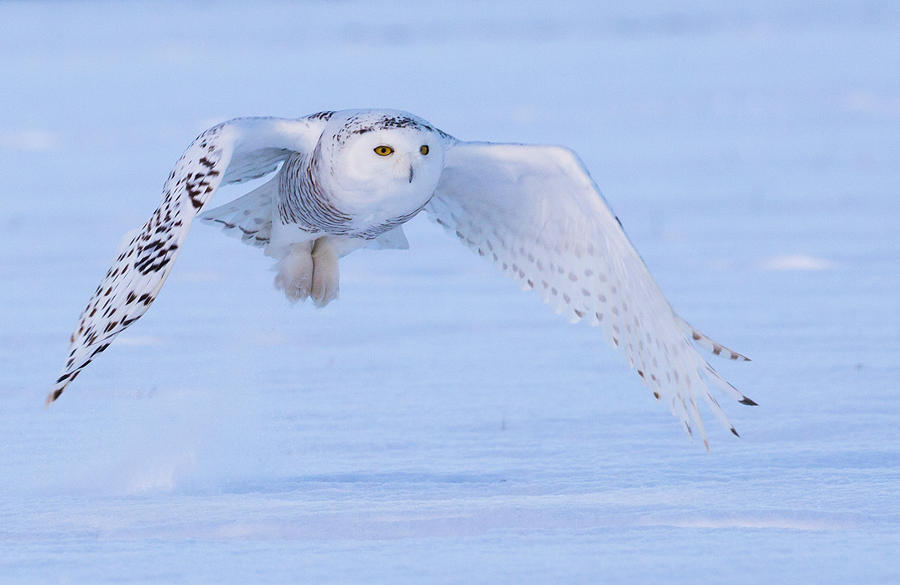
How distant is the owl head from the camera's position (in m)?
4.43

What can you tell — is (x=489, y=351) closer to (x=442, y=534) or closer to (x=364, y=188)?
(x=364, y=188)

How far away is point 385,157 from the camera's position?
A: 445cm

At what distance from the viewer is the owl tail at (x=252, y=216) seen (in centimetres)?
538

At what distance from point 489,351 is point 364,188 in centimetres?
172

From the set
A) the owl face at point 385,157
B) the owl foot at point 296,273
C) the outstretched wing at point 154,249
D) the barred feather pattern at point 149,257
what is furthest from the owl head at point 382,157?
the owl foot at point 296,273

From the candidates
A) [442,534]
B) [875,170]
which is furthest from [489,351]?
[875,170]

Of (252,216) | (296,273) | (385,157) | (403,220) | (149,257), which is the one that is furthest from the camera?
(252,216)

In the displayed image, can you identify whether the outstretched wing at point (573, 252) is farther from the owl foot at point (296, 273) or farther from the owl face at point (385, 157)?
the owl foot at point (296, 273)

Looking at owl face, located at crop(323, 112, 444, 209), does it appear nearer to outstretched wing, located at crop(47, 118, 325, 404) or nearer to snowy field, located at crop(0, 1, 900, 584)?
outstretched wing, located at crop(47, 118, 325, 404)

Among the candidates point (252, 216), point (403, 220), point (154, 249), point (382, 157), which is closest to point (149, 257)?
point (154, 249)

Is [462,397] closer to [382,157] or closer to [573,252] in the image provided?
[573,252]

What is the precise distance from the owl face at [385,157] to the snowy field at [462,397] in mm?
754

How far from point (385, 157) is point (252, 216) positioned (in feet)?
3.67

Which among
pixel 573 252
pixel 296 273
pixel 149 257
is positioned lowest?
pixel 296 273
